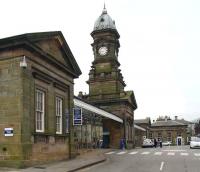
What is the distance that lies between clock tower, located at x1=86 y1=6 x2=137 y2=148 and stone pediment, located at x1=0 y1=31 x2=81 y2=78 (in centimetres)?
3256

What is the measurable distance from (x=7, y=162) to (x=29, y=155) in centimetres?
117

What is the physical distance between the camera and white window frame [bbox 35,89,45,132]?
21.3 meters

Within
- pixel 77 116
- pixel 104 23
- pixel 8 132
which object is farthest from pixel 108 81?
pixel 8 132

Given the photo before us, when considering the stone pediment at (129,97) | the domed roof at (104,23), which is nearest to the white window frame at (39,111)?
the stone pediment at (129,97)

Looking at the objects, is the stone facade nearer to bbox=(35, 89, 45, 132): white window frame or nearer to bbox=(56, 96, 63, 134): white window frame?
bbox=(35, 89, 45, 132): white window frame

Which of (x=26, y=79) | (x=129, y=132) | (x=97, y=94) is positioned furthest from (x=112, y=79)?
(x=26, y=79)

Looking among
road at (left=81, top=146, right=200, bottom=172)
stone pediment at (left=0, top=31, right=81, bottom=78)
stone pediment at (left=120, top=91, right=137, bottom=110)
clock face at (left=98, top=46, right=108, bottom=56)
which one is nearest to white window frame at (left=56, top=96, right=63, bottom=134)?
stone pediment at (left=0, top=31, right=81, bottom=78)

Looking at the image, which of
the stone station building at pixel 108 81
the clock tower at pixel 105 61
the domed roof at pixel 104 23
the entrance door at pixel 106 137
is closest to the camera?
the entrance door at pixel 106 137

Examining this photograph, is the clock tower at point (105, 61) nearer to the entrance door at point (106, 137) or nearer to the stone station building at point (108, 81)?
the stone station building at point (108, 81)

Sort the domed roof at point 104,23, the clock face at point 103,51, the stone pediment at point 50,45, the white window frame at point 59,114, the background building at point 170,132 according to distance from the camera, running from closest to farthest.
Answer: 1. the stone pediment at point 50,45
2. the white window frame at point 59,114
3. the clock face at point 103,51
4. the domed roof at point 104,23
5. the background building at point 170,132

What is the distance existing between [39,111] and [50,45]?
4.29 meters

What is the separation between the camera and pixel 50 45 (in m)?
23.2

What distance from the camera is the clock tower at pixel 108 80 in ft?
195

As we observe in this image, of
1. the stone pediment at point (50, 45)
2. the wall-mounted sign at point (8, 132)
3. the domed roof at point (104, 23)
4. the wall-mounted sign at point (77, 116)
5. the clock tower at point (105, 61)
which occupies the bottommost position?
the wall-mounted sign at point (8, 132)
